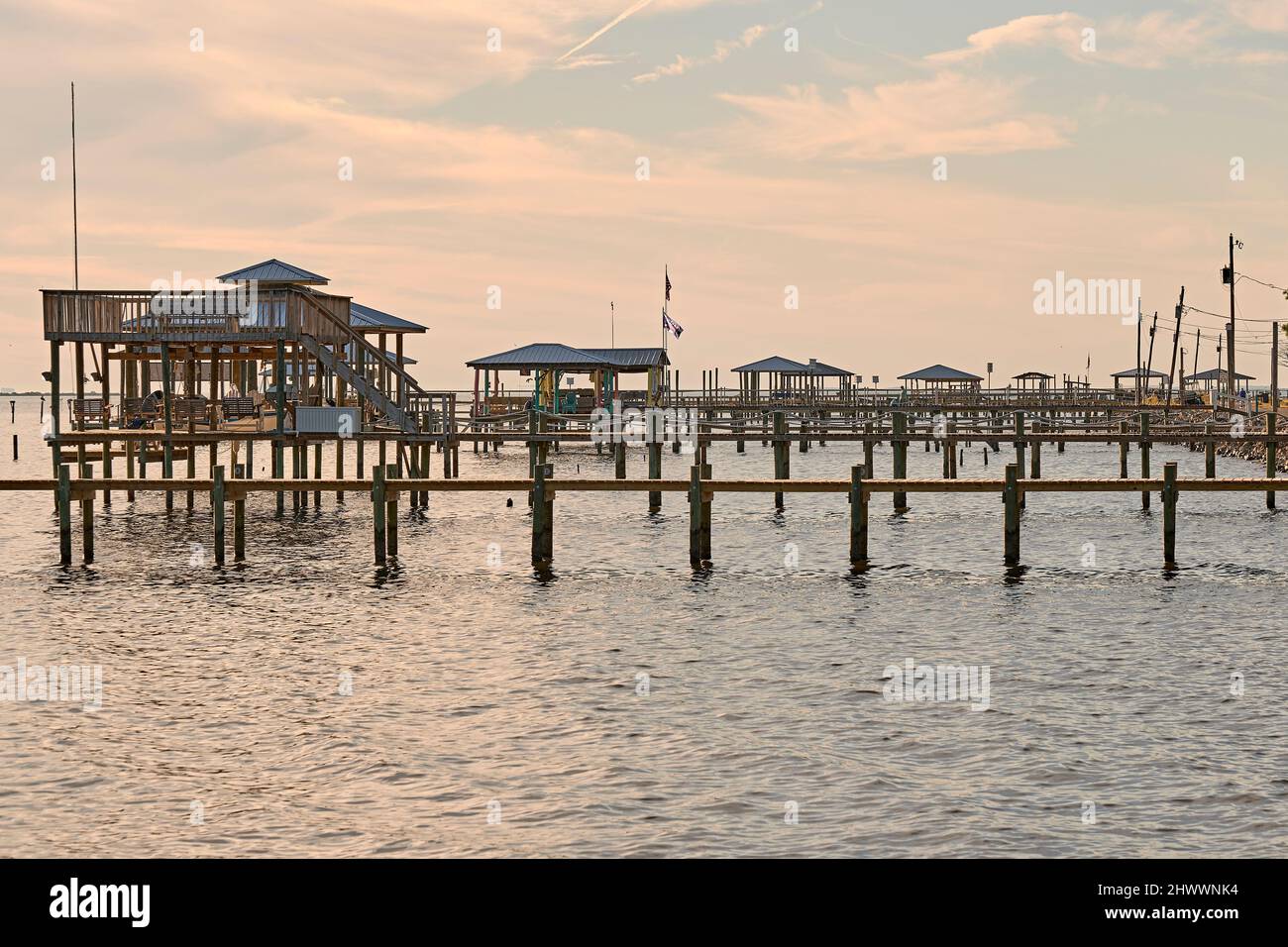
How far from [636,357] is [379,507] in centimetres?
5023

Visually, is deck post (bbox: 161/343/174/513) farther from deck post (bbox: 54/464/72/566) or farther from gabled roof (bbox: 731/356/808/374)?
gabled roof (bbox: 731/356/808/374)

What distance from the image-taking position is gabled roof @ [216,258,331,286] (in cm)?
3900

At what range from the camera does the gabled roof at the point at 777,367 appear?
270ft

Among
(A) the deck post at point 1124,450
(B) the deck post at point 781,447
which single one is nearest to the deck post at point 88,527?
(B) the deck post at point 781,447

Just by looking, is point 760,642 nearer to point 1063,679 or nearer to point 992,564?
point 1063,679

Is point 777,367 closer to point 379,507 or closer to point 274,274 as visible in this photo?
point 274,274

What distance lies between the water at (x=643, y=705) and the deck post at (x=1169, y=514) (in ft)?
1.75

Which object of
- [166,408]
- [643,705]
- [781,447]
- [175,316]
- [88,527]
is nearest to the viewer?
[643,705]

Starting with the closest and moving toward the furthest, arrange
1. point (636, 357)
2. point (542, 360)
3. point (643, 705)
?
point (643, 705), point (542, 360), point (636, 357)

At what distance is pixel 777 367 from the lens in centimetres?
8269

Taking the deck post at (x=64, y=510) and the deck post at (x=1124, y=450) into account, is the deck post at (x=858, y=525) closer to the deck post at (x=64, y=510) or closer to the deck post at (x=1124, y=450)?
the deck post at (x=64, y=510)

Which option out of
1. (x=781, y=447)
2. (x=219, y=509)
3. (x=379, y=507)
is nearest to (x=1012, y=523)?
(x=379, y=507)

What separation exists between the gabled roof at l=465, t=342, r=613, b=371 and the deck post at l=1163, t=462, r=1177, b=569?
38.5 meters
